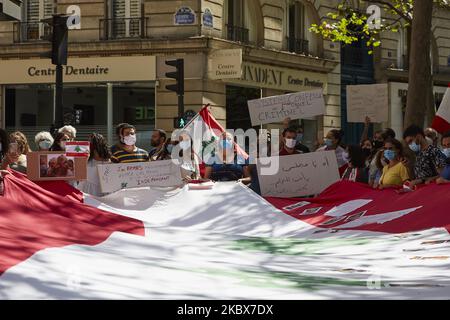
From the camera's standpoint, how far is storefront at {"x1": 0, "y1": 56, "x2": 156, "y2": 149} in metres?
25.1

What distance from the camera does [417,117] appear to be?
16.7m

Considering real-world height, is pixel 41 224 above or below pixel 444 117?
below

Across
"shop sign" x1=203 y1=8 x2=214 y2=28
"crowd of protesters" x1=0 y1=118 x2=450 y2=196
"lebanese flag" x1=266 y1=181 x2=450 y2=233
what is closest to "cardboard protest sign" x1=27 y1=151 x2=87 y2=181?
"crowd of protesters" x1=0 y1=118 x2=450 y2=196

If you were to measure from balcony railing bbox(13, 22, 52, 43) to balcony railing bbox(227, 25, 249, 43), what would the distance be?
16.9ft

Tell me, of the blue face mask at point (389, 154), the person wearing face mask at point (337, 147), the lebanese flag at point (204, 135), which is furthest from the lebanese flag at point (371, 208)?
the person wearing face mask at point (337, 147)

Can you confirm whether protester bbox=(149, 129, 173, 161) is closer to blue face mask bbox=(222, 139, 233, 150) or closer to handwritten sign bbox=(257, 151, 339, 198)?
blue face mask bbox=(222, 139, 233, 150)

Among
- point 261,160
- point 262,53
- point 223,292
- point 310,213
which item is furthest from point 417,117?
point 223,292

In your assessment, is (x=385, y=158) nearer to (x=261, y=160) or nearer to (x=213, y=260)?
(x=261, y=160)

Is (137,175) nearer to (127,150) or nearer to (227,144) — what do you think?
(127,150)

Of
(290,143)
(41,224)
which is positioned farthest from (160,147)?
(41,224)

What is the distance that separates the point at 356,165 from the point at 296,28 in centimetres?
1726

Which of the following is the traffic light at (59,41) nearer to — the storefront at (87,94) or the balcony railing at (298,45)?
the storefront at (87,94)

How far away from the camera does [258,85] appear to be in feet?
88.9

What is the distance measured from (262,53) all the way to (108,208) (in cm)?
1694
